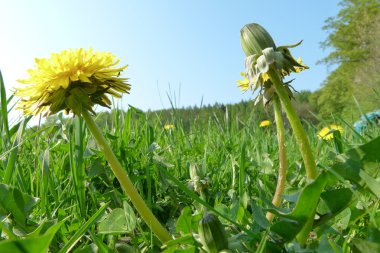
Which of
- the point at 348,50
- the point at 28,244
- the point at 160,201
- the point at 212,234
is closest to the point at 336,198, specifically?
the point at 212,234

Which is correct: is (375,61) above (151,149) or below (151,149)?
above

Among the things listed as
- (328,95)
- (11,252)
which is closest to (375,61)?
(328,95)

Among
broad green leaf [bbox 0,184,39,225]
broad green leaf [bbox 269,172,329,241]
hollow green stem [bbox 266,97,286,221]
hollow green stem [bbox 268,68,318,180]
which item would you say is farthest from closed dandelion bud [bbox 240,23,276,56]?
broad green leaf [bbox 0,184,39,225]

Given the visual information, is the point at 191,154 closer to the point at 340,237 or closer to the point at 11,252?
the point at 340,237

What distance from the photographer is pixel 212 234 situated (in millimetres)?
591

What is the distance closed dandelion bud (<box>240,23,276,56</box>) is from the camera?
81cm

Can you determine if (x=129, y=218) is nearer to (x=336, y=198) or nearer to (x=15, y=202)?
(x=15, y=202)

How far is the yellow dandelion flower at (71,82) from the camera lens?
0.82 m

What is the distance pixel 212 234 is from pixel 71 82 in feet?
1.42

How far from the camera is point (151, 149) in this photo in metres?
1.25

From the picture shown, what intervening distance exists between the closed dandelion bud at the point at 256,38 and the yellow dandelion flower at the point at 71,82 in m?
0.26

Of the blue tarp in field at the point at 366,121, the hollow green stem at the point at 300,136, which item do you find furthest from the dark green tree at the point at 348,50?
the hollow green stem at the point at 300,136

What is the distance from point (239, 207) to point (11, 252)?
435 millimetres

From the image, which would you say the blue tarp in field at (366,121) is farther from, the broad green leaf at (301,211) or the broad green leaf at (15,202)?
the broad green leaf at (15,202)
